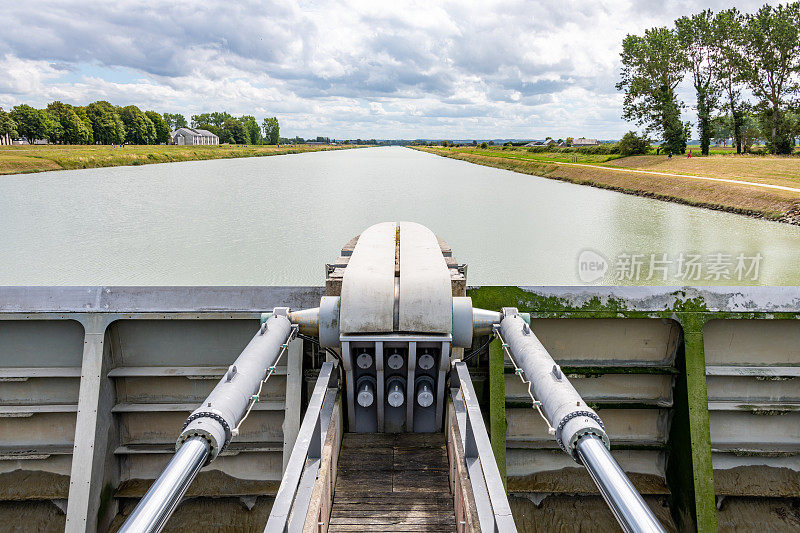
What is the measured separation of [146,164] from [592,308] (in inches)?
2456

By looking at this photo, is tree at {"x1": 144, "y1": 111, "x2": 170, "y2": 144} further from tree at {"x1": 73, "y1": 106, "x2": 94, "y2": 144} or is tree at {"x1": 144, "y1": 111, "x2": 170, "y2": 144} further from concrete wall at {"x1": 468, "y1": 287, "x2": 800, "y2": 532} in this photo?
concrete wall at {"x1": 468, "y1": 287, "x2": 800, "y2": 532}

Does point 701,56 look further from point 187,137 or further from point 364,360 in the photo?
point 187,137

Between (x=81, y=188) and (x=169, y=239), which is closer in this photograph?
(x=169, y=239)

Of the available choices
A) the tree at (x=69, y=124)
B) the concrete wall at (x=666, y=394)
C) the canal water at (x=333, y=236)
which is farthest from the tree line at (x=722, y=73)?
the tree at (x=69, y=124)

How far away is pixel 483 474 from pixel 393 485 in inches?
44.1

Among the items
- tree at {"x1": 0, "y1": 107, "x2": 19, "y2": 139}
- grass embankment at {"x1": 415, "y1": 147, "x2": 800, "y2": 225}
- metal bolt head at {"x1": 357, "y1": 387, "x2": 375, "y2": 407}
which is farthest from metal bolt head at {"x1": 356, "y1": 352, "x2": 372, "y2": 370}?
tree at {"x1": 0, "y1": 107, "x2": 19, "y2": 139}

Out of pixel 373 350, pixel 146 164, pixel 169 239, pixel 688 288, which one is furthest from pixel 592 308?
pixel 146 164

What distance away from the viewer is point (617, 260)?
16.4 m

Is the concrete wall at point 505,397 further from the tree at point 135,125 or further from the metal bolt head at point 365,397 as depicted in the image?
the tree at point 135,125

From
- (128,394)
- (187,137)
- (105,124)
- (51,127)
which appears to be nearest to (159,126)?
(187,137)

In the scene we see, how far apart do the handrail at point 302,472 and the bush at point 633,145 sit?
174ft

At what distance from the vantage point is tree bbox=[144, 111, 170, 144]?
114 metres

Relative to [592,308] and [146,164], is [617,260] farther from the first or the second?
[146,164]

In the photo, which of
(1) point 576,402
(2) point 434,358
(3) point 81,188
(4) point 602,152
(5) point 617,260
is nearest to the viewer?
(1) point 576,402
